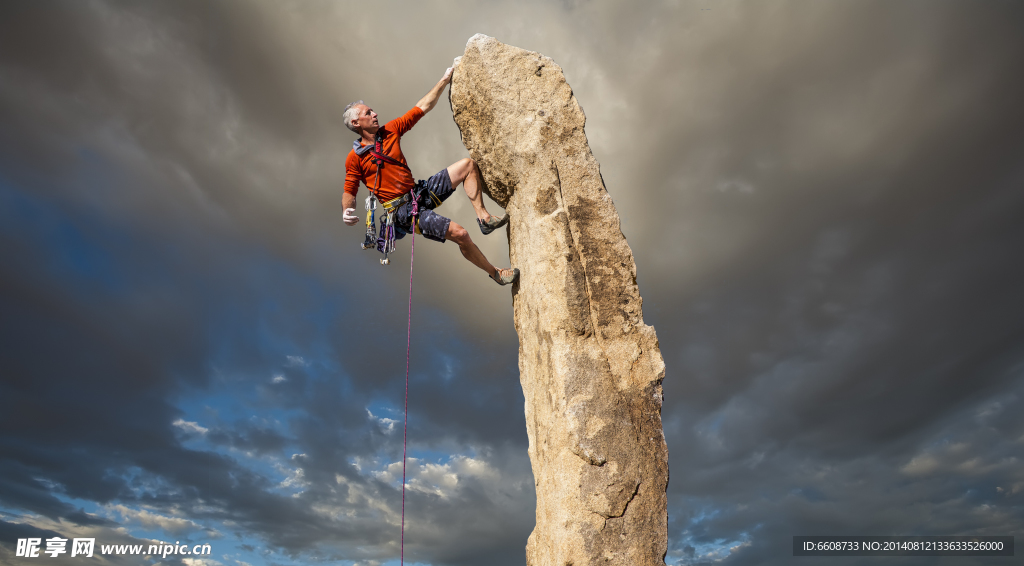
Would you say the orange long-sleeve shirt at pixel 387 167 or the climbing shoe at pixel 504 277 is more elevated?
the orange long-sleeve shirt at pixel 387 167

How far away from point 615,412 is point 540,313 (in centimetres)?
124

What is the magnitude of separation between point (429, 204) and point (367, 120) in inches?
46.2

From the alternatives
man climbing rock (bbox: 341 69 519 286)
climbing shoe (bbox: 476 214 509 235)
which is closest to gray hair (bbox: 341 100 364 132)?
man climbing rock (bbox: 341 69 519 286)

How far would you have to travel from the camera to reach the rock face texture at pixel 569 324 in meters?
5.41

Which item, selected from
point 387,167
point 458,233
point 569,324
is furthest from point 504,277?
point 387,167

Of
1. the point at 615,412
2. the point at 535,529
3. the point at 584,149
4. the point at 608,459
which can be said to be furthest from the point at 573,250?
the point at 535,529

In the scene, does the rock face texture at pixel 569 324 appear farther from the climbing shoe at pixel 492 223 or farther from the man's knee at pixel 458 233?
the man's knee at pixel 458 233

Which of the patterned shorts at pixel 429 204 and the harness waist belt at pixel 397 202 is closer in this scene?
the patterned shorts at pixel 429 204

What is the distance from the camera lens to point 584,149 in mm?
6387

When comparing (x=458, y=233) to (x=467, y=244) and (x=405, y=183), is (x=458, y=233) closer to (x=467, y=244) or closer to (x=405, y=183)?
(x=467, y=244)

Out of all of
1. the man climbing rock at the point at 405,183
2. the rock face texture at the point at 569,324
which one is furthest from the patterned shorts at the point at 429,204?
the rock face texture at the point at 569,324

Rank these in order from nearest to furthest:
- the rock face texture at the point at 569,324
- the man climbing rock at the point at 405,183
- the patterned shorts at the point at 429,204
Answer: the rock face texture at the point at 569,324
the man climbing rock at the point at 405,183
the patterned shorts at the point at 429,204

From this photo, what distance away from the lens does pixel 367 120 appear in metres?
6.77

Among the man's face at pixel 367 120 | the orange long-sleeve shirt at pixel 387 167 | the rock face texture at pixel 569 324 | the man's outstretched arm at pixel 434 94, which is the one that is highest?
the man's outstretched arm at pixel 434 94
